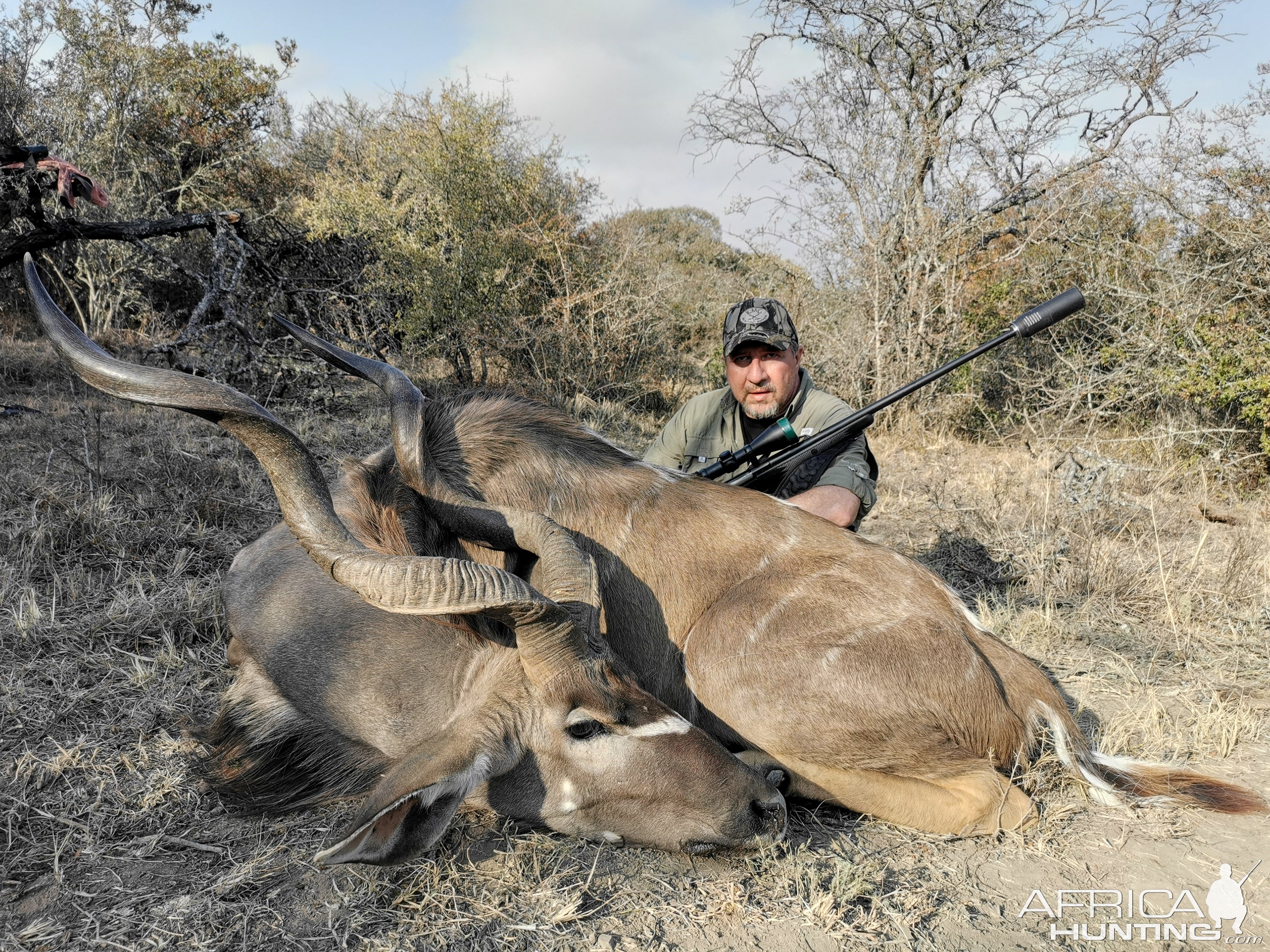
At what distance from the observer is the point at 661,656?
9.64 ft

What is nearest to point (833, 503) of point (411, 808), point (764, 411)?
point (764, 411)

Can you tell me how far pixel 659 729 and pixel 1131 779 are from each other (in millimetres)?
1755

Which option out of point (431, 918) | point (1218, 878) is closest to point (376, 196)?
point (431, 918)

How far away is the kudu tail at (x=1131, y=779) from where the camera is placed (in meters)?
2.72

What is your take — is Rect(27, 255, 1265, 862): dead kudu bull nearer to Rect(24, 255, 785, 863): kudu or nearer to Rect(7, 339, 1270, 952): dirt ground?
Rect(24, 255, 785, 863): kudu

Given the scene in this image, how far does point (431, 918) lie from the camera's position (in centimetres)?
216

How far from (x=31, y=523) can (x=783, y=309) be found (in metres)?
4.28

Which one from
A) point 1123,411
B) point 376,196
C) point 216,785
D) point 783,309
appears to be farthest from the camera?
point 376,196

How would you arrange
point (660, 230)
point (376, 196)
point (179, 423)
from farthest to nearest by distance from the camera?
point (660, 230), point (376, 196), point (179, 423)

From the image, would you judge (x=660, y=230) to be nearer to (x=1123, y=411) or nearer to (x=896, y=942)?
(x=1123, y=411)

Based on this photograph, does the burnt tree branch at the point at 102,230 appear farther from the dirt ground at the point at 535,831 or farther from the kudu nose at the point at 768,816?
the kudu nose at the point at 768,816

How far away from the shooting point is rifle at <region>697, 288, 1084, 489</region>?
3.95 metres

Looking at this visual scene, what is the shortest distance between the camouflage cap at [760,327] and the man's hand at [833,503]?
31.7 inches

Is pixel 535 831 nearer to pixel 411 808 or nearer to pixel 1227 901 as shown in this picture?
pixel 411 808
